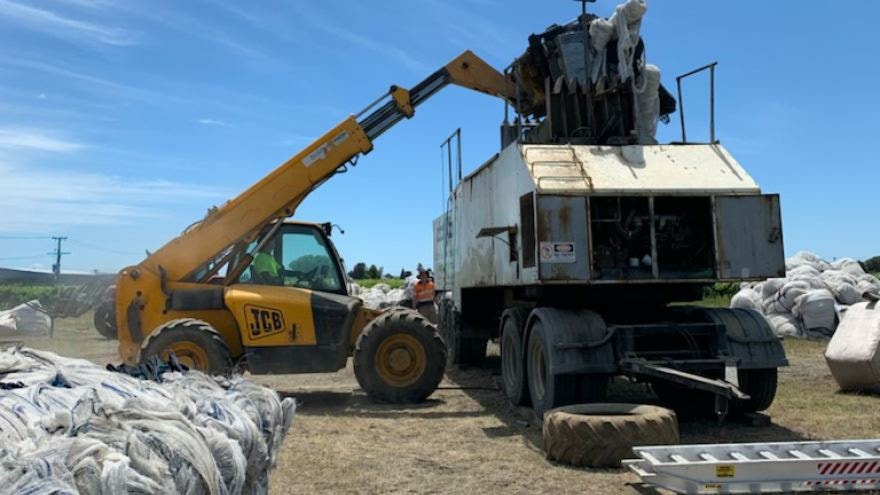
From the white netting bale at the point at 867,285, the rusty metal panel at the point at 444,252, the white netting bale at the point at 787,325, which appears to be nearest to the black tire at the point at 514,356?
the rusty metal panel at the point at 444,252

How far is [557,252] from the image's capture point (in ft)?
24.6

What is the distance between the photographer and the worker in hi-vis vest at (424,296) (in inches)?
717

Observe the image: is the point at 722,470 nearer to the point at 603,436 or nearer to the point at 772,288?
the point at 603,436

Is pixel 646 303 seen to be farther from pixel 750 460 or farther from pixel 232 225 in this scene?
pixel 232 225

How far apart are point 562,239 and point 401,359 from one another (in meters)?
3.12

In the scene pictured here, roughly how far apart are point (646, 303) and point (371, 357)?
10.8ft

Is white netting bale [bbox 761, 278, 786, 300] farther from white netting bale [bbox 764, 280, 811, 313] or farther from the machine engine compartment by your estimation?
the machine engine compartment

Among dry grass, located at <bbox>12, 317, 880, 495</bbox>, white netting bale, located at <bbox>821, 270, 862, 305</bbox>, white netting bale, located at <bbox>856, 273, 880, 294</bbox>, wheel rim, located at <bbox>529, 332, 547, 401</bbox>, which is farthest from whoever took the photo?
white netting bale, located at <bbox>856, 273, 880, 294</bbox>

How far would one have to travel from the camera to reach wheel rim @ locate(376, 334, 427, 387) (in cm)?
965

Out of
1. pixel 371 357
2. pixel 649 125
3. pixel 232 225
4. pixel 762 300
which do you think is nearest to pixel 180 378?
pixel 371 357

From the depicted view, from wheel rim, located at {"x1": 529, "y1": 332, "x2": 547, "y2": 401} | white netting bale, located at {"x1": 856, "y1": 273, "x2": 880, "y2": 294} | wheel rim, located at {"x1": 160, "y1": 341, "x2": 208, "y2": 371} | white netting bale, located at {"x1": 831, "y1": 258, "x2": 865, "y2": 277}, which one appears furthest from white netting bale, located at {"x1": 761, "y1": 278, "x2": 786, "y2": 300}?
wheel rim, located at {"x1": 160, "y1": 341, "x2": 208, "y2": 371}

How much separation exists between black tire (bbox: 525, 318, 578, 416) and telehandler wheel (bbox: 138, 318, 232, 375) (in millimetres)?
3473

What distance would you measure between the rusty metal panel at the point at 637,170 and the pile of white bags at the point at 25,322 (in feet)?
56.6

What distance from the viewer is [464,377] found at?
43.3 ft
